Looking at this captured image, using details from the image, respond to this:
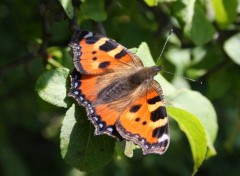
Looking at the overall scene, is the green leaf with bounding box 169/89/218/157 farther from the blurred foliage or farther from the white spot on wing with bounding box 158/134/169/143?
the white spot on wing with bounding box 158/134/169/143

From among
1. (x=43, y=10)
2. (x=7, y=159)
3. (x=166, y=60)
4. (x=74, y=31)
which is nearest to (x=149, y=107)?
(x=74, y=31)

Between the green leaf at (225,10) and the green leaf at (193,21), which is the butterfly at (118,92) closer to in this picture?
the green leaf at (193,21)

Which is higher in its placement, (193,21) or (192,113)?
(193,21)

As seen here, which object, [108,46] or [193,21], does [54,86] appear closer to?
[108,46]

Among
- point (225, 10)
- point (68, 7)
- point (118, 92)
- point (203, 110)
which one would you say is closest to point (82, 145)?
point (118, 92)

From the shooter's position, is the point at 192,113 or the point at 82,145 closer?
the point at 82,145

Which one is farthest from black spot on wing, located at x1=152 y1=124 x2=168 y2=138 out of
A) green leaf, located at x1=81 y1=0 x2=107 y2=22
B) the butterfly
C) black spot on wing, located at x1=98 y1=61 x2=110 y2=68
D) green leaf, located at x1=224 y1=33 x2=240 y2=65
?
green leaf, located at x1=224 y1=33 x2=240 y2=65

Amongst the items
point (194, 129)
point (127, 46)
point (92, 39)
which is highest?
point (92, 39)
